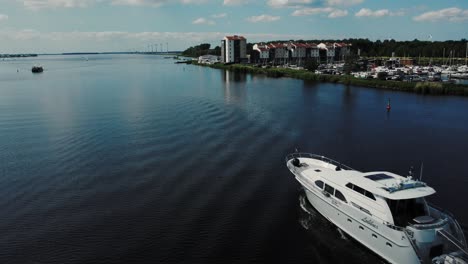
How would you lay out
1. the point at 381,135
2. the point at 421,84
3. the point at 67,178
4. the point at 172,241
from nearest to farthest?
1. the point at 172,241
2. the point at 67,178
3. the point at 381,135
4. the point at 421,84

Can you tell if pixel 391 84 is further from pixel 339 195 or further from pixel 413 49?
pixel 413 49

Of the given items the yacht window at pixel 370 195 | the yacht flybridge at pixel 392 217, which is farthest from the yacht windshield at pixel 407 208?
the yacht window at pixel 370 195

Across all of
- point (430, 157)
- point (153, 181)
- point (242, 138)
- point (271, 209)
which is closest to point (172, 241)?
point (271, 209)

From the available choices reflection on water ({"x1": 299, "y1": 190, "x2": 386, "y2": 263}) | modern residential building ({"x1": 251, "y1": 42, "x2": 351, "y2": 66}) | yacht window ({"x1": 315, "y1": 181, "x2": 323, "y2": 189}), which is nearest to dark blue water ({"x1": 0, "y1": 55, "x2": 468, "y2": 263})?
reflection on water ({"x1": 299, "y1": 190, "x2": 386, "y2": 263})

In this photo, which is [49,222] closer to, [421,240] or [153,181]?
[153,181]

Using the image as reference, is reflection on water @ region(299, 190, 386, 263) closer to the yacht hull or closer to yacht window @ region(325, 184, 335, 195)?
the yacht hull

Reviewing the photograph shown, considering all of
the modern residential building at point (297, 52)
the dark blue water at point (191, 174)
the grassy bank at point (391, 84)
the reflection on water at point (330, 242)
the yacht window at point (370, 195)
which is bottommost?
the reflection on water at point (330, 242)

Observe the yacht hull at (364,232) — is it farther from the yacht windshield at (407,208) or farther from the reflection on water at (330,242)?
the yacht windshield at (407,208)
